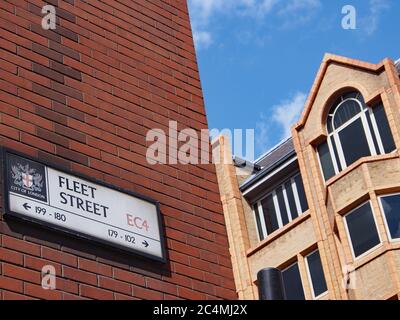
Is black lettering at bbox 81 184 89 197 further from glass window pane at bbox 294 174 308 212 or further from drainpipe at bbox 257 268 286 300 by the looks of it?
glass window pane at bbox 294 174 308 212

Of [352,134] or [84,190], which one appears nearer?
[84,190]

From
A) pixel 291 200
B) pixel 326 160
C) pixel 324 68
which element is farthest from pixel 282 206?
pixel 324 68

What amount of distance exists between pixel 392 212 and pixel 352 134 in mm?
3042

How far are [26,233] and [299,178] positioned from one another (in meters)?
23.4

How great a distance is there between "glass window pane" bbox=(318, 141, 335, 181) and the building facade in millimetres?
28

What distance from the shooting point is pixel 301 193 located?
28094 mm

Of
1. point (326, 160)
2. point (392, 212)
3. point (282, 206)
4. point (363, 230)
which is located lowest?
point (363, 230)

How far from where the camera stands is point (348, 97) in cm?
2609

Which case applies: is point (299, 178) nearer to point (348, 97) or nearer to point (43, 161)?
point (348, 97)

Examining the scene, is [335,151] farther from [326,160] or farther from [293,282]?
[293,282]

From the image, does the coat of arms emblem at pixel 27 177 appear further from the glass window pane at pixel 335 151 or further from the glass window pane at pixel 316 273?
the glass window pane at pixel 316 273

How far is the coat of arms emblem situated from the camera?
5.33 metres

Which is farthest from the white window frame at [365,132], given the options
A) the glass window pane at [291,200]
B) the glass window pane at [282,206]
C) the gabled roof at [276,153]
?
the gabled roof at [276,153]
